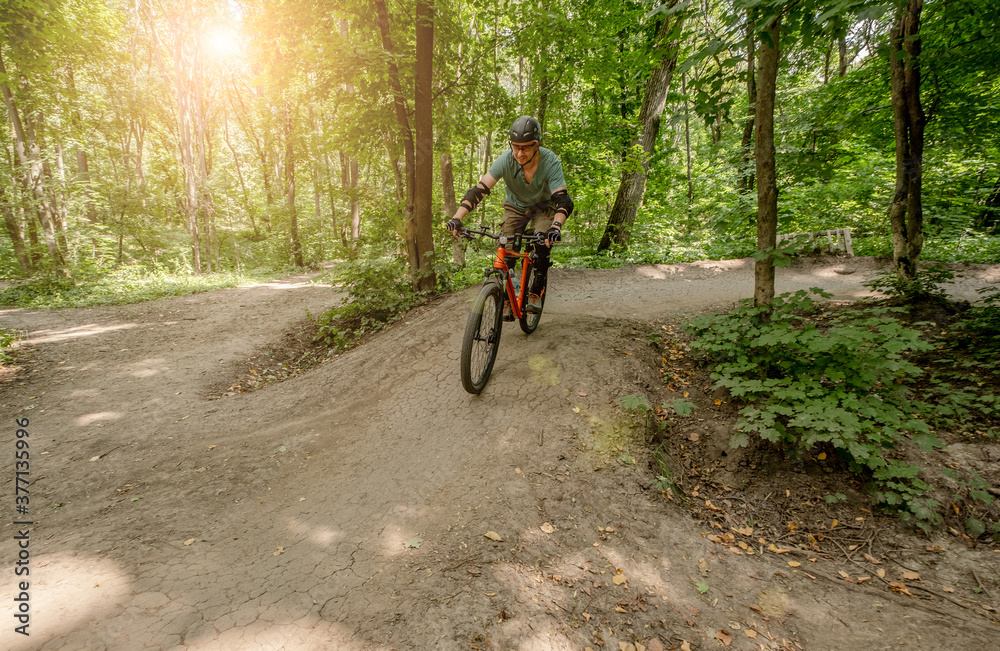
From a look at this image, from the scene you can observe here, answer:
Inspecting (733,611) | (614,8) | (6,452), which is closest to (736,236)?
(614,8)

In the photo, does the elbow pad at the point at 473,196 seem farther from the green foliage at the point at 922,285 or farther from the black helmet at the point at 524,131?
the green foliage at the point at 922,285

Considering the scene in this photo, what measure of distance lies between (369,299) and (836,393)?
7604mm

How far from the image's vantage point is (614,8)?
9.81 metres

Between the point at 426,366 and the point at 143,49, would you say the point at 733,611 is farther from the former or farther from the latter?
the point at 143,49

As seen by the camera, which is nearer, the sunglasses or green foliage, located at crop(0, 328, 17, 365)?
the sunglasses

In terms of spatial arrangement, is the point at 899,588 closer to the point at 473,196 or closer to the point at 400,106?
the point at 473,196

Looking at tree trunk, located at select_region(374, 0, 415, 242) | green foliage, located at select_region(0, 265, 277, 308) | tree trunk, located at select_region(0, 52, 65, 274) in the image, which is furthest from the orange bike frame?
tree trunk, located at select_region(0, 52, 65, 274)

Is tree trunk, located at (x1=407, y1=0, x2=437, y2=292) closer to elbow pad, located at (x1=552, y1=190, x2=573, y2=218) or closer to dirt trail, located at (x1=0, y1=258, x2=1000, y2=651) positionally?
Result: dirt trail, located at (x1=0, y1=258, x2=1000, y2=651)

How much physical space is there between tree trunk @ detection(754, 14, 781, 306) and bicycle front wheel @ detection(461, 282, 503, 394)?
2803 millimetres

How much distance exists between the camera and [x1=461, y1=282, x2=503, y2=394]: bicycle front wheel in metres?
4.04

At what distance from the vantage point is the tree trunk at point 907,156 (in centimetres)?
569

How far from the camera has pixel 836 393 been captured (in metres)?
3.64

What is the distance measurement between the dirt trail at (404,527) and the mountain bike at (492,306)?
35cm

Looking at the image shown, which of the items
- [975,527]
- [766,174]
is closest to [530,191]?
[766,174]
